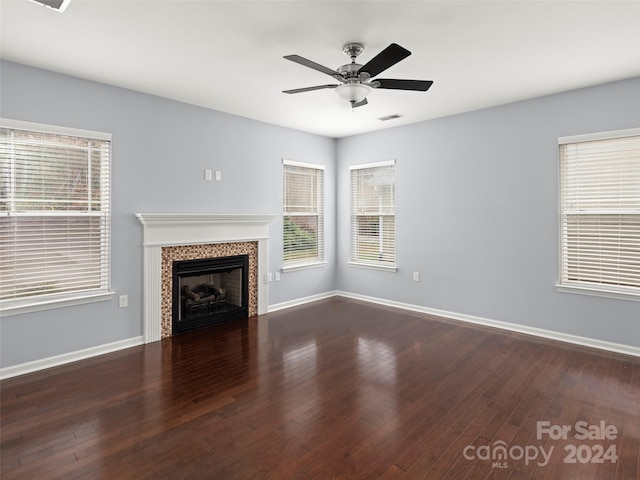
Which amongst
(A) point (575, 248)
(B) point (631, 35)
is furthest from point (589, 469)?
(B) point (631, 35)

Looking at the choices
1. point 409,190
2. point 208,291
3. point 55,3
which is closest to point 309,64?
point 55,3

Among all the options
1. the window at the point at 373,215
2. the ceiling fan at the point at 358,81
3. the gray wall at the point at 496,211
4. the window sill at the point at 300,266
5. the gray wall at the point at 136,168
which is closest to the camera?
the ceiling fan at the point at 358,81

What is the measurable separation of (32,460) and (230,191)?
11.3 feet

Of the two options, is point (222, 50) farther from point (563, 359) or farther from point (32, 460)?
point (563, 359)

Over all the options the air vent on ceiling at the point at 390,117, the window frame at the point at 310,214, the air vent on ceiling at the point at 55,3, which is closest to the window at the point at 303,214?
the window frame at the point at 310,214

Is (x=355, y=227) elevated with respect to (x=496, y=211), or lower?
lower

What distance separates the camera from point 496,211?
4555 millimetres

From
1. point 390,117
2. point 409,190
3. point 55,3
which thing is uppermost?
point 390,117

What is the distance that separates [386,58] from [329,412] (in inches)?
98.0

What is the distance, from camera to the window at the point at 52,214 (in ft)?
10.6

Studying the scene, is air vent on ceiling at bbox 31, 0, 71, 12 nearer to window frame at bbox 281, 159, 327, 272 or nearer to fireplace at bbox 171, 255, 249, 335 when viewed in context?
fireplace at bbox 171, 255, 249, 335

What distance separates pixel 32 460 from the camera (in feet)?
6.89

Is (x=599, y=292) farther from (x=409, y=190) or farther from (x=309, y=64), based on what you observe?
(x=309, y=64)

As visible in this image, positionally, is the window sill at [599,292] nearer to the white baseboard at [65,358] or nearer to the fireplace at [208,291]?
the fireplace at [208,291]
